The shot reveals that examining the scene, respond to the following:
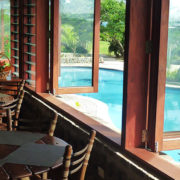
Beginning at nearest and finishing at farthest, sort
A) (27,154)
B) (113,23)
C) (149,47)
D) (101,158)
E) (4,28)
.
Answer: (27,154) → (149,47) → (101,158) → (4,28) → (113,23)

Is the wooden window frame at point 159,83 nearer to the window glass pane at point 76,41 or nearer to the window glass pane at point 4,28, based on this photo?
the window glass pane at point 76,41

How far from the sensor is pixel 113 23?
17.5 m

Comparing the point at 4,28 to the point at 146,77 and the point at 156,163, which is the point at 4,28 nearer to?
the point at 146,77

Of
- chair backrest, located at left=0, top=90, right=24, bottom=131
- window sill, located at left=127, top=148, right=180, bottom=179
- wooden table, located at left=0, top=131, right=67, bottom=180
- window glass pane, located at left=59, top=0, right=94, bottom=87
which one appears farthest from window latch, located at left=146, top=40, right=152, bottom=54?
window glass pane, located at left=59, top=0, right=94, bottom=87

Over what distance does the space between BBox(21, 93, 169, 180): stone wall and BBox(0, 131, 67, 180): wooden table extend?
0.81 ft

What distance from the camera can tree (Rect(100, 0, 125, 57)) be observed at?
17.0 meters

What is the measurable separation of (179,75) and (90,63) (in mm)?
2265

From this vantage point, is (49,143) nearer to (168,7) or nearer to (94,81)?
(168,7)

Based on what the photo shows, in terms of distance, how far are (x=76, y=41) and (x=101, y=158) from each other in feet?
6.58

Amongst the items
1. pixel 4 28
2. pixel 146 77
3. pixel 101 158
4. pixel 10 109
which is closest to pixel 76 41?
pixel 10 109

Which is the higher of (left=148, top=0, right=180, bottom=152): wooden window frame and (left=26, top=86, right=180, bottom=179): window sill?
(left=148, top=0, right=180, bottom=152): wooden window frame

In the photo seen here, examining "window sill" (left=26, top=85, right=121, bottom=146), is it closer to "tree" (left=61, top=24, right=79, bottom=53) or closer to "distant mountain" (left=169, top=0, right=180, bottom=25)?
"tree" (left=61, top=24, right=79, bottom=53)

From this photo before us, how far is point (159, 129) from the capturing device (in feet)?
7.13

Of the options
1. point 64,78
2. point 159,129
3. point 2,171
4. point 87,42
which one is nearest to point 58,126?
point 64,78
